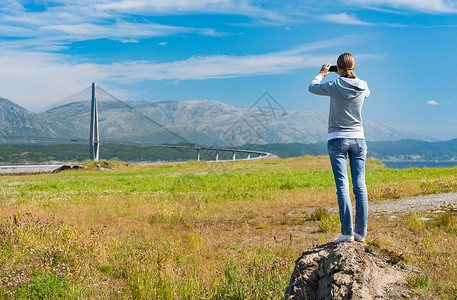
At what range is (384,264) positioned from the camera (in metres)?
4.18

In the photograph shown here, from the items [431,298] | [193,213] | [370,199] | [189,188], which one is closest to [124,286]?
[431,298]

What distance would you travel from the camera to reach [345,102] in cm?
492

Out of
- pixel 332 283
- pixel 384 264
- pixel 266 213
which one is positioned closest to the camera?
pixel 332 283

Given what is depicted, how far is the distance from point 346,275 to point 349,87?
2435mm

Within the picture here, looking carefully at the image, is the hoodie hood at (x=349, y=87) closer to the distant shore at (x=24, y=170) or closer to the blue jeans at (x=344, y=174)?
the blue jeans at (x=344, y=174)

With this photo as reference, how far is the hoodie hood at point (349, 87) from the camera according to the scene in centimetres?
489

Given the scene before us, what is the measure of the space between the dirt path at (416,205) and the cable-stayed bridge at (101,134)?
201ft

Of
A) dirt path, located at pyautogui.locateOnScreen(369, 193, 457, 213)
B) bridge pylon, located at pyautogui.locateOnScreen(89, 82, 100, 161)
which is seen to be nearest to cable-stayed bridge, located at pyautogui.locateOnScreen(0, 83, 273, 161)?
bridge pylon, located at pyautogui.locateOnScreen(89, 82, 100, 161)

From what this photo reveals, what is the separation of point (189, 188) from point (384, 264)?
1727 cm

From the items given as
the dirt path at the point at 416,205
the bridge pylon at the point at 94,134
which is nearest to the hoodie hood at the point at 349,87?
the dirt path at the point at 416,205

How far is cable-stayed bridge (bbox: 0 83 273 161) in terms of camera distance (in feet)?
251

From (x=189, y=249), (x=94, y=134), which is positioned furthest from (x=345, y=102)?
(x=94, y=134)

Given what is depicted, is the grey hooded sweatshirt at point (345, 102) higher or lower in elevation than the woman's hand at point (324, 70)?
lower

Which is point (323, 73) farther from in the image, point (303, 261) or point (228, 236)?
point (228, 236)
